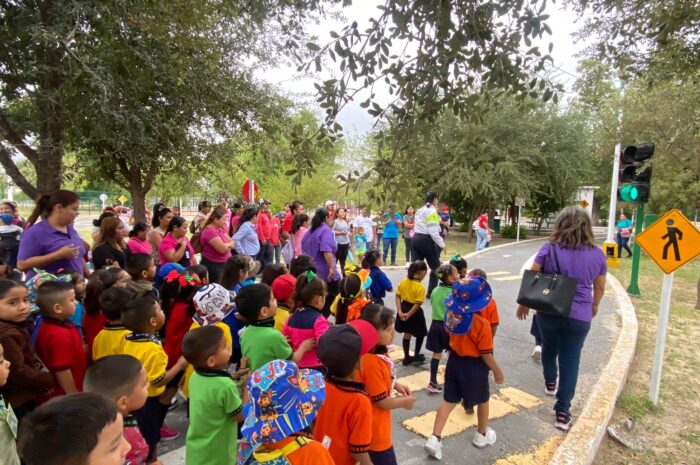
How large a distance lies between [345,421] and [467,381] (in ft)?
4.78

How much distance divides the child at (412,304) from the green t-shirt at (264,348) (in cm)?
210

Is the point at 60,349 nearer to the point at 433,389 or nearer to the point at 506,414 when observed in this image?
the point at 433,389

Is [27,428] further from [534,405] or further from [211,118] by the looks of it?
[211,118]

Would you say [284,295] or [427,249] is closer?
[284,295]

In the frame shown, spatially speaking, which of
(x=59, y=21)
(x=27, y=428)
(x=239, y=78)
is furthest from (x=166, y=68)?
(x=27, y=428)

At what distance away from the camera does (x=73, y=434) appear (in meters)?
1.38

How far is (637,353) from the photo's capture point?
18.8 ft

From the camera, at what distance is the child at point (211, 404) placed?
2.40 m

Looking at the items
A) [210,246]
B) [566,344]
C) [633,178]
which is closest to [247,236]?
[210,246]

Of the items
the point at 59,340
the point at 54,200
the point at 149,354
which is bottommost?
the point at 149,354

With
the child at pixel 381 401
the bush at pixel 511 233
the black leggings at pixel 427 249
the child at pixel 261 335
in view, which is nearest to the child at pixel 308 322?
the child at pixel 261 335

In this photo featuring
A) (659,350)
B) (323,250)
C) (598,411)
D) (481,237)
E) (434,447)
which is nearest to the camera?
(434,447)

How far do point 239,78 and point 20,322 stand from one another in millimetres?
6055

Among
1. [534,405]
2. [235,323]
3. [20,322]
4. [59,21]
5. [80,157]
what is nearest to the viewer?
[20,322]
